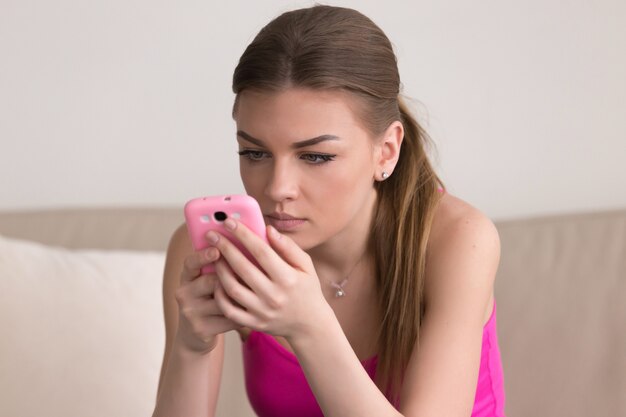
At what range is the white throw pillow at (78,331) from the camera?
2018 millimetres

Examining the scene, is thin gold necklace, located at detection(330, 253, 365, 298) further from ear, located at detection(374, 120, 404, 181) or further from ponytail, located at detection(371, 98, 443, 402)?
ear, located at detection(374, 120, 404, 181)

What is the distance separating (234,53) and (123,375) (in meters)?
0.89

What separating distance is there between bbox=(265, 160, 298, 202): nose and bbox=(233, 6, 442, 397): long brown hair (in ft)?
0.37

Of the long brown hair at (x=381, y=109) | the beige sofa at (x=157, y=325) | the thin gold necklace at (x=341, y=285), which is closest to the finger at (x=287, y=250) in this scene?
the long brown hair at (x=381, y=109)

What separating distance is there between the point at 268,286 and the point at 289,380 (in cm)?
53

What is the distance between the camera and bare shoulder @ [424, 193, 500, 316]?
1554mm

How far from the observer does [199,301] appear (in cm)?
132

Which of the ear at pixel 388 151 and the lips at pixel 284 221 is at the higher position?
the ear at pixel 388 151

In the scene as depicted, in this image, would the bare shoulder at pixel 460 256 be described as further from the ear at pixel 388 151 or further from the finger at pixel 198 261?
the finger at pixel 198 261

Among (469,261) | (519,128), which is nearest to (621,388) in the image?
(469,261)

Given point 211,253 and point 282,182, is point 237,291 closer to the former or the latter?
point 211,253

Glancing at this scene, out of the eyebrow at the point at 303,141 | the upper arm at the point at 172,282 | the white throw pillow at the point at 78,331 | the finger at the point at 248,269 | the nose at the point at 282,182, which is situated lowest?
the white throw pillow at the point at 78,331

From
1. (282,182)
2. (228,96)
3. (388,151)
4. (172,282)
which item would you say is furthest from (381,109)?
(228,96)

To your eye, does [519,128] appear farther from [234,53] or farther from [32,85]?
[32,85]
